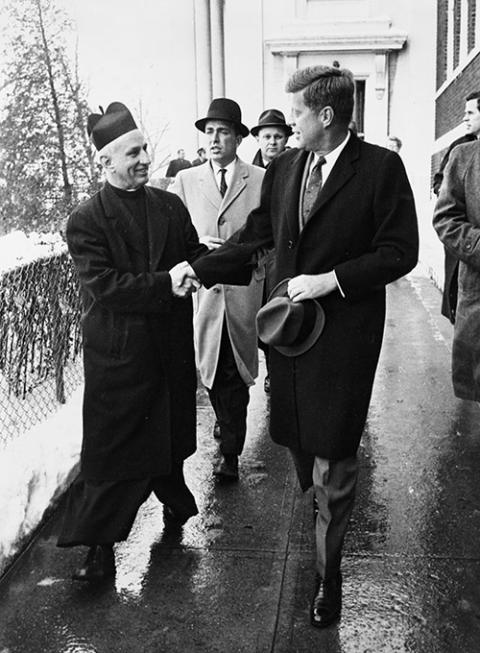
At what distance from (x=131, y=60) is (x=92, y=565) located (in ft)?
56.3

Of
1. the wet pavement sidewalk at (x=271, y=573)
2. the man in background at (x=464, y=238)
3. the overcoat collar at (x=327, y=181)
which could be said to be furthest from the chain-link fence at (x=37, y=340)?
the man in background at (x=464, y=238)

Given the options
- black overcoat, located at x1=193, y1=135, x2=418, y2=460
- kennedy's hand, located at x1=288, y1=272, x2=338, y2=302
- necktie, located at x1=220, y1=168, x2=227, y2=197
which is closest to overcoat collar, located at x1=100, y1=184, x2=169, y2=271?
black overcoat, located at x1=193, y1=135, x2=418, y2=460

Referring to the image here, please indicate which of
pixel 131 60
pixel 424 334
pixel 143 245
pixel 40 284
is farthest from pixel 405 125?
pixel 143 245

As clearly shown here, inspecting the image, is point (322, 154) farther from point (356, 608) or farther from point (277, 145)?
point (277, 145)

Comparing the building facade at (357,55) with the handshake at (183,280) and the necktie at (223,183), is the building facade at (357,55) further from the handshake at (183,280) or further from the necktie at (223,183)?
the handshake at (183,280)

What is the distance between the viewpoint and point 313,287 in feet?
10.5

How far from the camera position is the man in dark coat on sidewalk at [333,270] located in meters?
3.21

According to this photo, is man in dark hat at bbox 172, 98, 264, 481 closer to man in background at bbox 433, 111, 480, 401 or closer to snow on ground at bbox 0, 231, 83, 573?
snow on ground at bbox 0, 231, 83, 573

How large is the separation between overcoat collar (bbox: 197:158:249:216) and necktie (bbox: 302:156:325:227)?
1670mm

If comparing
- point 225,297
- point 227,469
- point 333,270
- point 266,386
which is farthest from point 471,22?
point 333,270

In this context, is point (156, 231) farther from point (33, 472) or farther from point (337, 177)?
point (33, 472)

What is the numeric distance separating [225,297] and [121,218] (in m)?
1.38

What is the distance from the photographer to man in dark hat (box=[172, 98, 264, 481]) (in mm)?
4914

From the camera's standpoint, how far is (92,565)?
369cm
